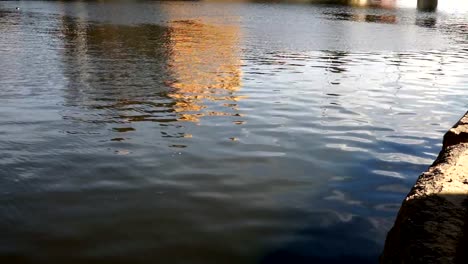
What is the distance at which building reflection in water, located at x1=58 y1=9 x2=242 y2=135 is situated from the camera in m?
11.0

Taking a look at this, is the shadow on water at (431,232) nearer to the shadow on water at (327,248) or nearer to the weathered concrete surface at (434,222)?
the weathered concrete surface at (434,222)

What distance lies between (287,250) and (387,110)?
784 centimetres

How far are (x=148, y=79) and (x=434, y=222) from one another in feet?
40.7

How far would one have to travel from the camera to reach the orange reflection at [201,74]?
11952 millimetres

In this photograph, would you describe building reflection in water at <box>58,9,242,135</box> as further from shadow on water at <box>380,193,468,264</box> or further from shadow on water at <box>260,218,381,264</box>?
shadow on water at <box>380,193,468,264</box>

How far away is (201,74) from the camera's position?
16.4 metres

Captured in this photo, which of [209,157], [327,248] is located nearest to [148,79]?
[209,157]

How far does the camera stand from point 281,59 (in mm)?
21391

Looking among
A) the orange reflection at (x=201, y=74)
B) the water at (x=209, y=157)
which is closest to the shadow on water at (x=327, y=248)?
the water at (x=209, y=157)

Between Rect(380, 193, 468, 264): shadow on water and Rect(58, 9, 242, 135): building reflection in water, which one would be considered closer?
Rect(380, 193, 468, 264): shadow on water

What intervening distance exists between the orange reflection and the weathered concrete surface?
6.21 m

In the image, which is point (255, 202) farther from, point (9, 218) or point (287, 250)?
point (9, 218)

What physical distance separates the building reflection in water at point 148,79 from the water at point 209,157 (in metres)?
0.08

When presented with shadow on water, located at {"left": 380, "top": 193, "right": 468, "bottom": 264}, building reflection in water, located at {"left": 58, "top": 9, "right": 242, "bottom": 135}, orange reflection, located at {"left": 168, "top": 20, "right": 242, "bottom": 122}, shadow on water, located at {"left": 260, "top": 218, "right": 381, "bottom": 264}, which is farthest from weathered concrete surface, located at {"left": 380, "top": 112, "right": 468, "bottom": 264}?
orange reflection, located at {"left": 168, "top": 20, "right": 242, "bottom": 122}
